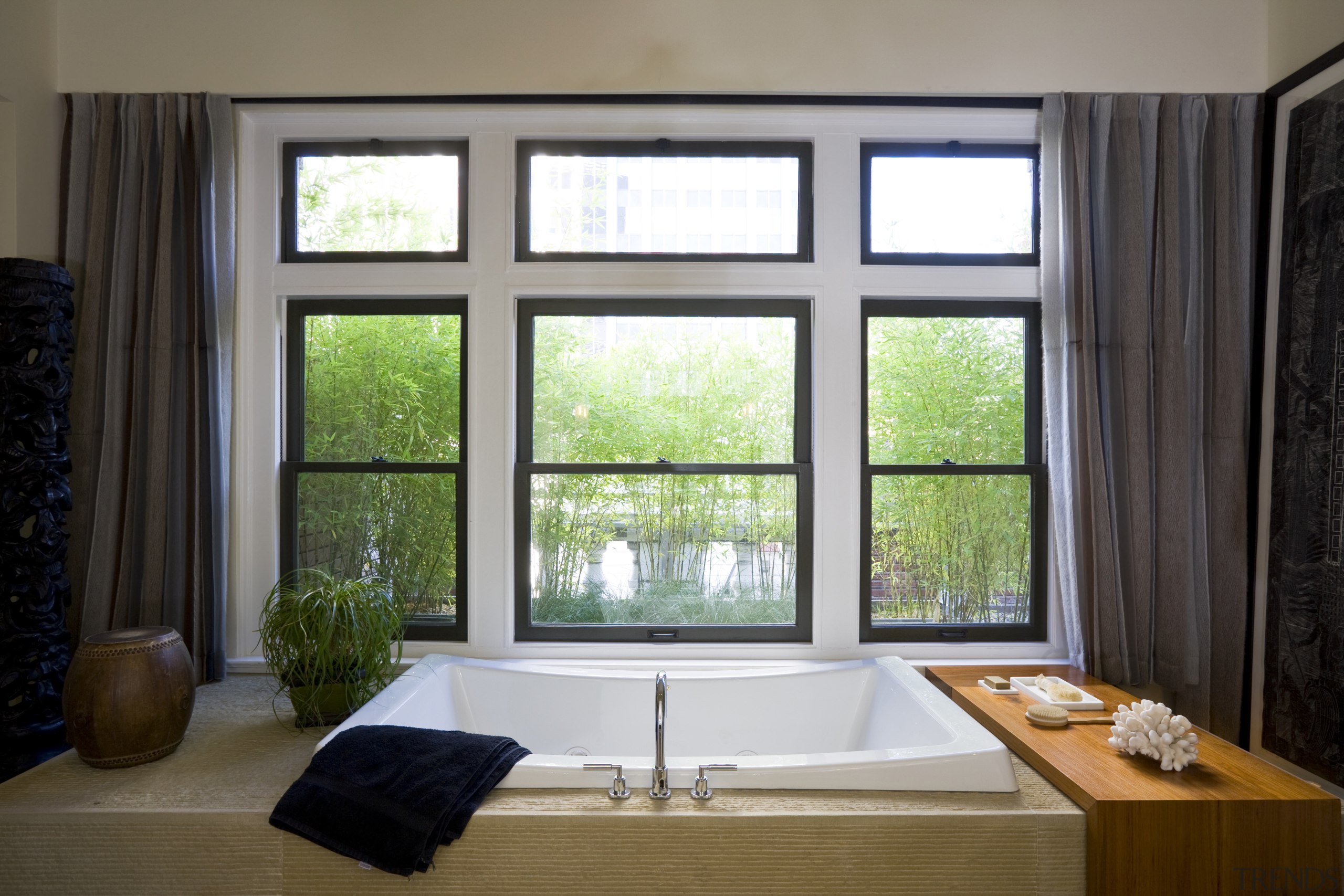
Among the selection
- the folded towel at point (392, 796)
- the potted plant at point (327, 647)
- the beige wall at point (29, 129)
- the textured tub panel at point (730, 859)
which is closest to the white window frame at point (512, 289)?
the potted plant at point (327, 647)

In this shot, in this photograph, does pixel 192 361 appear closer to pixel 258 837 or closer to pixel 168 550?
pixel 168 550

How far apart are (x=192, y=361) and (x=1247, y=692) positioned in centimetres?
366

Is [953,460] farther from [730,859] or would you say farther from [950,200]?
[730,859]

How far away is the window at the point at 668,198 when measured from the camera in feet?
8.74

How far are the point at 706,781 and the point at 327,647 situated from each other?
113cm

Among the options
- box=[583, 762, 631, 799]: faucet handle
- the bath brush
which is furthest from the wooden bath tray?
box=[583, 762, 631, 799]: faucet handle

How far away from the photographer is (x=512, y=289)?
2625mm

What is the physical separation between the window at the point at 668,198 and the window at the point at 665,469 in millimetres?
207

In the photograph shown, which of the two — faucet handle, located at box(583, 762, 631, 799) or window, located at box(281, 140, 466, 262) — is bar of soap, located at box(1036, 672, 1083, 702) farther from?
window, located at box(281, 140, 466, 262)

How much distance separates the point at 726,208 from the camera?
268 centimetres

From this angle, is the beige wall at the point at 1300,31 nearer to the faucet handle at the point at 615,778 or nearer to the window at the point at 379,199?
the window at the point at 379,199

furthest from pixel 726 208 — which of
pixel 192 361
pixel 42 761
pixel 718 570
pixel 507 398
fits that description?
pixel 42 761

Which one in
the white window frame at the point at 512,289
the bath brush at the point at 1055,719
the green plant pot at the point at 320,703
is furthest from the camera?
the white window frame at the point at 512,289

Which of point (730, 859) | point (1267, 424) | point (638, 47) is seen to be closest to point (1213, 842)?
point (730, 859)
